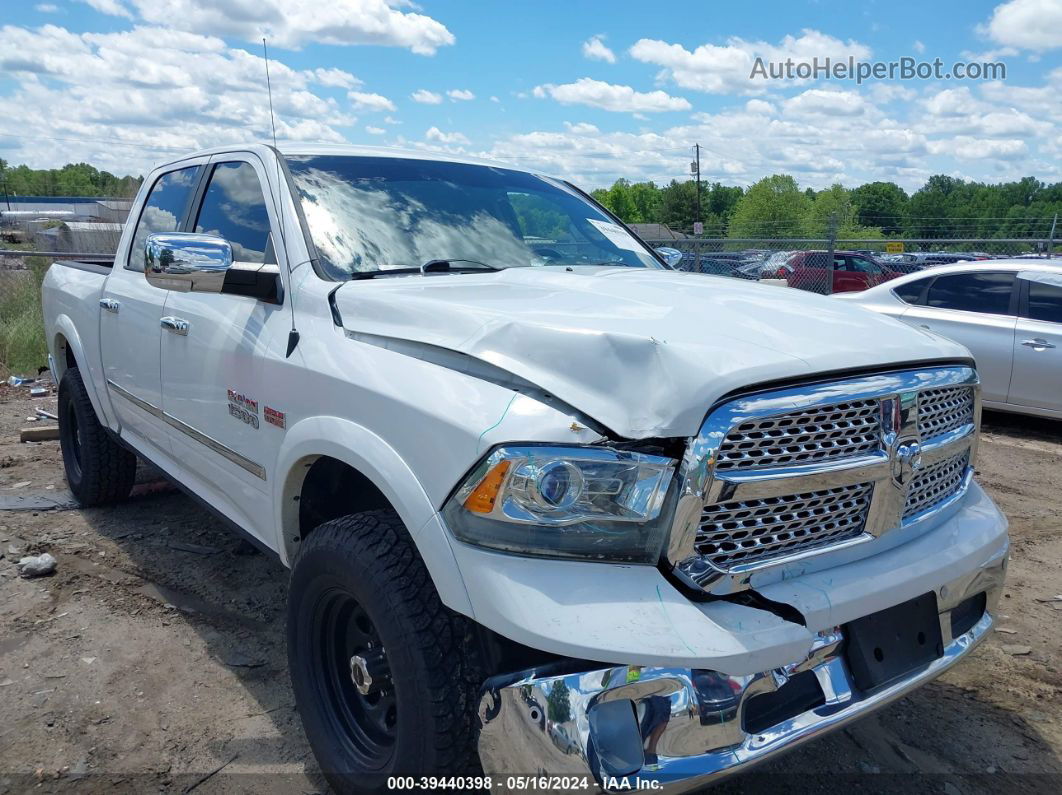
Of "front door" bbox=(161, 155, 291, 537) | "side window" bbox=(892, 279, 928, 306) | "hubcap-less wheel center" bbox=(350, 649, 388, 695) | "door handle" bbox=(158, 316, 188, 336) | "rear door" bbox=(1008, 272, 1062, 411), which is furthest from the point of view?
"side window" bbox=(892, 279, 928, 306)

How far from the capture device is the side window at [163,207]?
13.2 ft

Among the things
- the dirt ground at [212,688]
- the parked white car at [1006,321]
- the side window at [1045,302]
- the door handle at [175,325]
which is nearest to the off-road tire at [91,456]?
the dirt ground at [212,688]

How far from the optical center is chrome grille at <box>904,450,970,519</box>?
7.68 ft

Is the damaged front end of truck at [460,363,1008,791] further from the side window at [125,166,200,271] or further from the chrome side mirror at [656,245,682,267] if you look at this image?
the side window at [125,166,200,271]

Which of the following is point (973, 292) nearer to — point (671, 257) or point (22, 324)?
point (671, 257)

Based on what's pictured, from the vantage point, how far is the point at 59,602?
3969 millimetres

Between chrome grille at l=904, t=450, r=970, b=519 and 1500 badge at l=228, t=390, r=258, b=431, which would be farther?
1500 badge at l=228, t=390, r=258, b=431

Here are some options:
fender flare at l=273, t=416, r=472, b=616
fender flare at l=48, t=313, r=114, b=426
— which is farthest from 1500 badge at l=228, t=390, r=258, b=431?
fender flare at l=48, t=313, r=114, b=426

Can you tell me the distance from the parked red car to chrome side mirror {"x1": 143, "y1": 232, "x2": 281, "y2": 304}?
1222 centimetres

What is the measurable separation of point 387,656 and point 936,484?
158 cm

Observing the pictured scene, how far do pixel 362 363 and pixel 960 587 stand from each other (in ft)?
5.68

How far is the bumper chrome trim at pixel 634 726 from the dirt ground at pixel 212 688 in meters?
0.94

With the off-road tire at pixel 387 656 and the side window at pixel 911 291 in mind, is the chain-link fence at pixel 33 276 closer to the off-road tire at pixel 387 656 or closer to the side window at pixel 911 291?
the off-road tire at pixel 387 656

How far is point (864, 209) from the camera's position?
77.0 m
